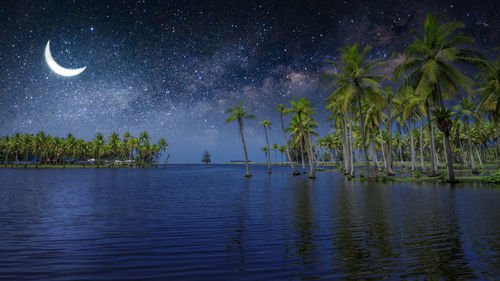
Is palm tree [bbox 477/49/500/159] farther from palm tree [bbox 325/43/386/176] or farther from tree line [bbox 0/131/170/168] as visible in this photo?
tree line [bbox 0/131/170/168]

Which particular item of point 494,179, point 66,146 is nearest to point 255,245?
point 494,179

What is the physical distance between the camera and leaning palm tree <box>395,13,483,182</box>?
27828 mm

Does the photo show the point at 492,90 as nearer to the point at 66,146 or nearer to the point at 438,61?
the point at 438,61

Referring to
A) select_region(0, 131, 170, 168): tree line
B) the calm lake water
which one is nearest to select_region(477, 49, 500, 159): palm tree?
the calm lake water

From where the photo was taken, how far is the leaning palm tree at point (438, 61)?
27828mm

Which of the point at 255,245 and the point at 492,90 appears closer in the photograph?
the point at 255,245

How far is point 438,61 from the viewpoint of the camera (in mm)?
29375

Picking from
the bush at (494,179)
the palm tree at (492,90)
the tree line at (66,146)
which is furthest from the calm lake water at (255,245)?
the tree line at (66,146)

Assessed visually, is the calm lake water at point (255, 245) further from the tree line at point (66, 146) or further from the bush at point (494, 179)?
the tree line at point (66, 146)

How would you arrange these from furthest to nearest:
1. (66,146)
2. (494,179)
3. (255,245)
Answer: (66,146)
(494,179)
(255,245)

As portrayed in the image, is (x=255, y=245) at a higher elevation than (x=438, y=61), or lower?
lower

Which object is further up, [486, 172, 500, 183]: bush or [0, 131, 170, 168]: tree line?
[0, 131, 170, 168]: tree line

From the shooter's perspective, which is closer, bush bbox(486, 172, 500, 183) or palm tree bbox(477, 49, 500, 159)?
bush bbox(486, 172, 500, 183)

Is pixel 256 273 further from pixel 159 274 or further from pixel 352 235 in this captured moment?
pixel 352 235
